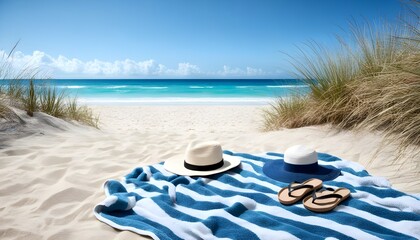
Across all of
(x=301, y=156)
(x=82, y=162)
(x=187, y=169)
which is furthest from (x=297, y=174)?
(x=82, y=162)

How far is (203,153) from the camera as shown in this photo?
7.95 feet

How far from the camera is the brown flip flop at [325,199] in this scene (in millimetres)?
1751

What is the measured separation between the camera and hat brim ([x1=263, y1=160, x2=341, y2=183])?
216 cm

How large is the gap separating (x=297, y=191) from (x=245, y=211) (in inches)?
13.9

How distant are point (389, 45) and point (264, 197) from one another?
286 cm

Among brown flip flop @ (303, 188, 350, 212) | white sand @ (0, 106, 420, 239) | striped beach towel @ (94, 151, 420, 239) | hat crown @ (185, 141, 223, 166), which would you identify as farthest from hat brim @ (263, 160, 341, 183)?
white sand @ (0, 106, 420, 239)

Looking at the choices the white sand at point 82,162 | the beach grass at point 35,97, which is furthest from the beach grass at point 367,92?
the beach grass at point 35,97

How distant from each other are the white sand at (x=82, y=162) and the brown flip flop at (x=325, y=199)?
0.72 meters

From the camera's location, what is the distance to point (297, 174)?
217 centimetres

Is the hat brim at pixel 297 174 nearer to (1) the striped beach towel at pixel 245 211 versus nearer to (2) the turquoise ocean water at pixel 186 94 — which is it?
(1) the striped beach towel at pixel 245 211

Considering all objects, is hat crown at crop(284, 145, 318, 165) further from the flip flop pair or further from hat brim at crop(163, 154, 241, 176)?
hat brim at crop(163, 154, 241, 176)

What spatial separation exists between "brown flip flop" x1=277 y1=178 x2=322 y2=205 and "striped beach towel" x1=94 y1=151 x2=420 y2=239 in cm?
4

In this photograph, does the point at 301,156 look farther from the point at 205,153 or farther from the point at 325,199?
the point at 205,153

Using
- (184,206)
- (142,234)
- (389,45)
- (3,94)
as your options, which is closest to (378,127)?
(389,45)
